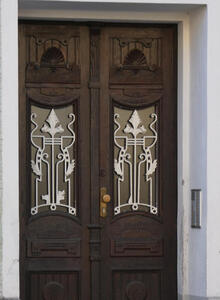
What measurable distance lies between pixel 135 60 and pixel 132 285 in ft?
6.97

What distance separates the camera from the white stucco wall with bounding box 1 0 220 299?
23.0 feet

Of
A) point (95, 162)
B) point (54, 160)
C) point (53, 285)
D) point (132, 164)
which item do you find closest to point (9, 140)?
point (54, 160)

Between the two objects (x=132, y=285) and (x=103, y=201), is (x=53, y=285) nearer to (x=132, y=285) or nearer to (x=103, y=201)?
(x=132, y=285)

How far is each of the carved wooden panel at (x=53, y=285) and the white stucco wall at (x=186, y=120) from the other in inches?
25.2

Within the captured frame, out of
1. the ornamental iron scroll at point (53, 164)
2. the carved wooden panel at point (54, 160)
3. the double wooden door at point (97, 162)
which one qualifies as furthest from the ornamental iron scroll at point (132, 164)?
the ornamental iron scroll at point (53, 164)

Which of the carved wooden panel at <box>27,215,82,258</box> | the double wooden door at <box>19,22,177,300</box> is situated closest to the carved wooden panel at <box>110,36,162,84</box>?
the double wooden door at <box>19,22,177,300</box>

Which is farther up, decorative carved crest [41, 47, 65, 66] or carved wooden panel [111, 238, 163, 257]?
A: decorative carved crest [41, 47, 65, 66]

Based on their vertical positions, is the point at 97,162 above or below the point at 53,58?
below

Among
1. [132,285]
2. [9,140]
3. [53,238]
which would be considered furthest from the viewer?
[132,285]

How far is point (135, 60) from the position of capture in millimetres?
7801

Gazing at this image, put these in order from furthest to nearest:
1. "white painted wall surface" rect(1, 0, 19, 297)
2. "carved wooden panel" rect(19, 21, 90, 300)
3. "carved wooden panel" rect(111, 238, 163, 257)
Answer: "carved wooden panel" rect(111, 238, 163, 257), "carved wooden panel" rect(19, 21, 90, 300), "white painted wall surface" rect(1, 0, 19, 297)

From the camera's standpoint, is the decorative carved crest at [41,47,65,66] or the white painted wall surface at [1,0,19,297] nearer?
the white painted wall surface at [1,0,19,297]

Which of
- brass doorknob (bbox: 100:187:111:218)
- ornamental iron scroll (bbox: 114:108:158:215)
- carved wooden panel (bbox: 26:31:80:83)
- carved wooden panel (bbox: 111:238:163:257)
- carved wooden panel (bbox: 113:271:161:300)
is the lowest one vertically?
carved wooden panel (bbox: 113:271:161:300)

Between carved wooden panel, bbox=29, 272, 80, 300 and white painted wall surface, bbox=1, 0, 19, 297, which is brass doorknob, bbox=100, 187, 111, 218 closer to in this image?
carved wooden panel, bbox=29, 272, 80, 300
